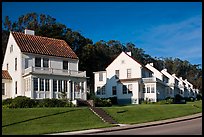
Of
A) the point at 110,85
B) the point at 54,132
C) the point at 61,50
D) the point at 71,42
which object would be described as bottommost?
the point at 54,132

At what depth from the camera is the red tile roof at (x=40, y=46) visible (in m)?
36.2

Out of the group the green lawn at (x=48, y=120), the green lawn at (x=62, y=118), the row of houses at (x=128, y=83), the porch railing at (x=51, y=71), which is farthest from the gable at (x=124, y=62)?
the green lawn at (x=48, y=120)

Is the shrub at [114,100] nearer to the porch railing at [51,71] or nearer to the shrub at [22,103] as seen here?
the porch railing at [51,71]

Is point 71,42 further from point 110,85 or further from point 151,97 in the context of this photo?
point 151,97

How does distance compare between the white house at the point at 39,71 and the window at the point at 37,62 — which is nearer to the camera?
the white house at the point at 39,71

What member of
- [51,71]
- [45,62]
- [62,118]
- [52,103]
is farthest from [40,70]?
[62,118]

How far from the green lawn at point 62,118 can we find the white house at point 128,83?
1869 cm

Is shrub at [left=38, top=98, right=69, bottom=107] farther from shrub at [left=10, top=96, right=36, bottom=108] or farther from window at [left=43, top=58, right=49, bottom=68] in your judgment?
window at [left=43, top=58, right=49, bottom=68]

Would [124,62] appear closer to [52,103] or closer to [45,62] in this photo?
[45,62]

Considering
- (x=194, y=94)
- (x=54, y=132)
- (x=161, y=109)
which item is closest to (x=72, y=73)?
(x=161, y=109)

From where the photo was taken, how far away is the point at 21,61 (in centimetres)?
3525

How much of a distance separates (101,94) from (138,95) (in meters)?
7.91

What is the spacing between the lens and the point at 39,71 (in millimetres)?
34438

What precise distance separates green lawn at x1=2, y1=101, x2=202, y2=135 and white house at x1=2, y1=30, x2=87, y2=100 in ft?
28.9
